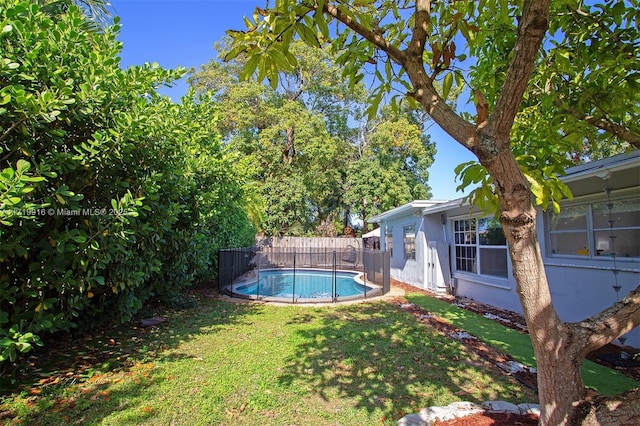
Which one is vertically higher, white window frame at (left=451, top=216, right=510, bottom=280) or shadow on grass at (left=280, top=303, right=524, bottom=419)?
white window frame at (left=451, top=216, right=510, bottom=280)

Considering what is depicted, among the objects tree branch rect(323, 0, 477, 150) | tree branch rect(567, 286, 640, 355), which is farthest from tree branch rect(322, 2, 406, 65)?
tree branch rect(567, 286, 640, 355)

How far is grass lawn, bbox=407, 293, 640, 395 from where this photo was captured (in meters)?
3.89

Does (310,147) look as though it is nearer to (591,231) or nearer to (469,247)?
(469,247)

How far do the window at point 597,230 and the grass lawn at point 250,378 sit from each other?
10.5ft

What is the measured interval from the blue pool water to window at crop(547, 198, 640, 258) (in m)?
6.45

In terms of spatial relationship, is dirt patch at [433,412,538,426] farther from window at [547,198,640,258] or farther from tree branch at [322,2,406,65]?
window at [547,198,640,258]

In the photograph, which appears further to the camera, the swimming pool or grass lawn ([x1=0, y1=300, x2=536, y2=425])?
the swimming pool

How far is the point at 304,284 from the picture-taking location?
16375 millimetres

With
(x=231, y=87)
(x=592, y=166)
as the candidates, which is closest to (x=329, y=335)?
(x=592, y=166)

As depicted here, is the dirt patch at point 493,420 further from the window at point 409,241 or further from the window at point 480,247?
the window at point 409,241

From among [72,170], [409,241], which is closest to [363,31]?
[72,170]

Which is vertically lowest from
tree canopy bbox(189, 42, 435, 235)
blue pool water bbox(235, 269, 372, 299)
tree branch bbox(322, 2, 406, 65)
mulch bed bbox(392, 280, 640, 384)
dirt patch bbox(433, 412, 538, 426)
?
blue pool water bbox(235, 269, 372, 299)

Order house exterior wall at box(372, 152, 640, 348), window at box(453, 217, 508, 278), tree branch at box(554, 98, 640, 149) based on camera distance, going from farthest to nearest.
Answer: window at box(453, 217, 508, 278), house exterior wall at box(372, 152, 640, 348), tree branch at box(554, 98, 640, 149)

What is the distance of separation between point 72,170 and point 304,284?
1354cm
